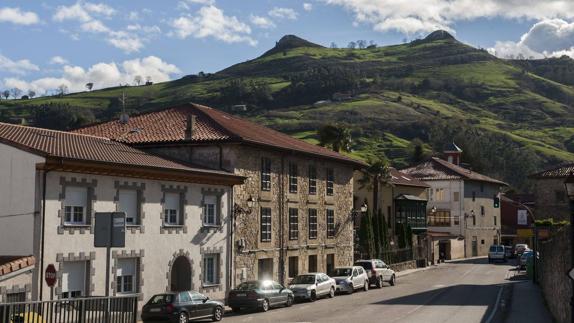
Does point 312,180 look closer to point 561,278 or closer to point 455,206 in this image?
point 561,278

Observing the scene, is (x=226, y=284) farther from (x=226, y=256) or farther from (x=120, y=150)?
(x=120, y=150)

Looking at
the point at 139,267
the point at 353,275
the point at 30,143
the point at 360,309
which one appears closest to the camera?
the point at 30,143

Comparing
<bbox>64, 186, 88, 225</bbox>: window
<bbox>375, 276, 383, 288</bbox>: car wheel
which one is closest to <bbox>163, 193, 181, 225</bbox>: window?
<bbox>64, 186, 88, 225</bbox>: window

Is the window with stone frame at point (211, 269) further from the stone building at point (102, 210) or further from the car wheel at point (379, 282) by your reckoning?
the car wheel at point (379, 282)

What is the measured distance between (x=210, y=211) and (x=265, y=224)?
5263 mm

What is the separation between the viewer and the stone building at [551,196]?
58969 mm

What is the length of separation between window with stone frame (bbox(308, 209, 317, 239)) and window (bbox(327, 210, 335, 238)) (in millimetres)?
2158

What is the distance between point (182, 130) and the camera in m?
38.8

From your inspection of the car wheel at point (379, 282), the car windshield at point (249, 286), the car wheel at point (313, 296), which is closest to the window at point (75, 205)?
the car windshield at point (249, 286)

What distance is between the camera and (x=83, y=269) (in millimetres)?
26844

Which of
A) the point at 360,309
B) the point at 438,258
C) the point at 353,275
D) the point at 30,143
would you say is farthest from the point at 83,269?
the point at 438,258

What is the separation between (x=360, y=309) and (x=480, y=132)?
147685mm

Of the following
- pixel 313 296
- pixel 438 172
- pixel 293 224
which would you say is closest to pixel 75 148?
pixel 313 296

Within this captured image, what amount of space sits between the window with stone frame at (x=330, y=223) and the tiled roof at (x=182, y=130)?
4.49 meters
